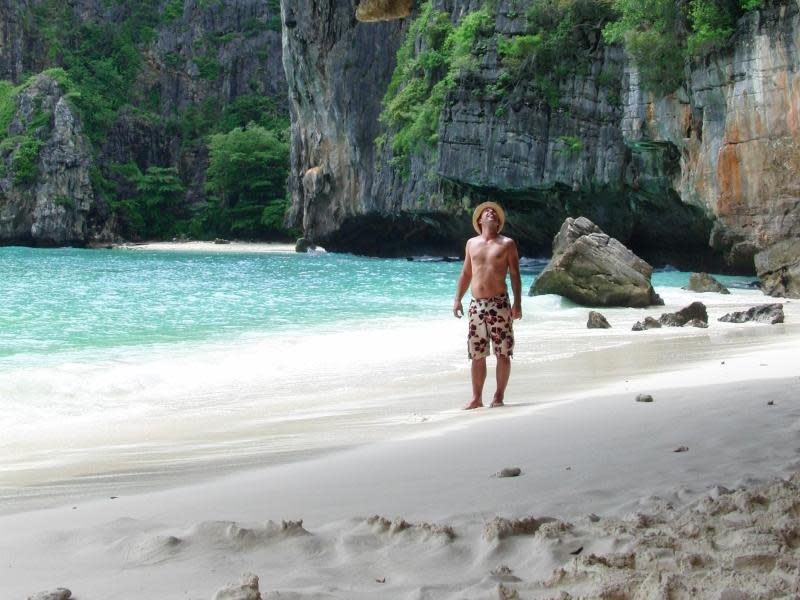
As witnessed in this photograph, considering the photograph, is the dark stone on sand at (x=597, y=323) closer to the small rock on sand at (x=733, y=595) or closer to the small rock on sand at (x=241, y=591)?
the small rock on sand at (x=733, y=595)

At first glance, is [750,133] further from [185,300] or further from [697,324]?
[185,300]

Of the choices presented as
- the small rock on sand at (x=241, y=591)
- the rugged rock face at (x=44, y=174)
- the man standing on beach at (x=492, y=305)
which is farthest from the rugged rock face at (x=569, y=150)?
the small rock on sand at (x=241, y=591)

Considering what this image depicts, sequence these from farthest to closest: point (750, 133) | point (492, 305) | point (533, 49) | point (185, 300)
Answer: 1. point (533, 49)
2. point (750, 133)
3. point (185, 300)
4. point (492, 305)

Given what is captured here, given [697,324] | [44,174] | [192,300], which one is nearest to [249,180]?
[44,174]

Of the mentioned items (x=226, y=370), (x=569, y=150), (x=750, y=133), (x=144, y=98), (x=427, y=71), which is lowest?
(x=226, y=370)

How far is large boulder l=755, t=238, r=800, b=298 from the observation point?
17.1m

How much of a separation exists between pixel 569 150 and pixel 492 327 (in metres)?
22.9

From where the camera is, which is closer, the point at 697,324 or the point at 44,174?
the point at 697,324

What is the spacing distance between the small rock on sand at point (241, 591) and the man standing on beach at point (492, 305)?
3.96 meters

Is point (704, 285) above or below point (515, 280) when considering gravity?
below

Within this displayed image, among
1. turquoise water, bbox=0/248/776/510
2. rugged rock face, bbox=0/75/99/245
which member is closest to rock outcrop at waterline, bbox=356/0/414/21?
turquoise water, bbox=0/248/776/510

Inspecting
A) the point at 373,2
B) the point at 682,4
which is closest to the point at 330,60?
the point at 682,4

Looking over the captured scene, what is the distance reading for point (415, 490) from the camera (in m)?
3.29

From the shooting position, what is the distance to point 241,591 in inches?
87.0
